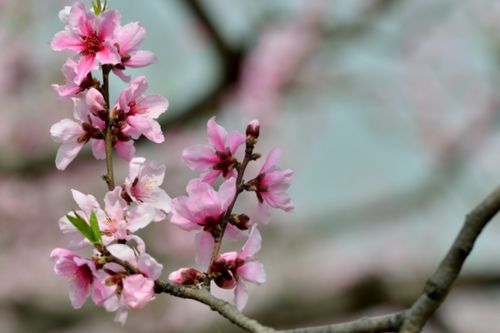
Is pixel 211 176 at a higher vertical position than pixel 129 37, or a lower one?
lower

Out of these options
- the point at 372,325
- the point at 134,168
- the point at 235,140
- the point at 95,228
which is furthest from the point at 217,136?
the point at 372,325

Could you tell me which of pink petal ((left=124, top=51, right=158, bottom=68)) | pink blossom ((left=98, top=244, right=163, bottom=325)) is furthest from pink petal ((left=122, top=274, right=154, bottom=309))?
pink petal ((left=124, top=51, right=158, bottom=68))

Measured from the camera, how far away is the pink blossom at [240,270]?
108 centimetres

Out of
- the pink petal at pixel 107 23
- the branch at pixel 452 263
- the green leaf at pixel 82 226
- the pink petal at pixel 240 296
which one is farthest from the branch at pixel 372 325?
the pink petal at pixel 107 23

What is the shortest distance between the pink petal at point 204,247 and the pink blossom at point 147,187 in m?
0.06

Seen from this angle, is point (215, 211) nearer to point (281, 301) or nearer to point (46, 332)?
point (281, 301)

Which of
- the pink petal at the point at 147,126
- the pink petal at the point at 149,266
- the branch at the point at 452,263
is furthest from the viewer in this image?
the pink petal at the point at 147,126

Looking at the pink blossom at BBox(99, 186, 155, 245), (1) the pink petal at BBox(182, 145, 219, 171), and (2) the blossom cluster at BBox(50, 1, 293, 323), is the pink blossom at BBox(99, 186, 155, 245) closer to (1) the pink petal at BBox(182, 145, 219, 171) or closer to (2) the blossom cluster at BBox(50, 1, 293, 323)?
(2) the blossom cluster at BBox(50, 1, 293, 323)

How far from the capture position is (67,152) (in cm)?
112

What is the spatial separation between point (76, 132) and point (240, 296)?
337 mm

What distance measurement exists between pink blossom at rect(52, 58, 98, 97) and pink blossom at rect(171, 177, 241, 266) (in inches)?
8.4

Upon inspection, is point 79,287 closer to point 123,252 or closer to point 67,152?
point 123,252

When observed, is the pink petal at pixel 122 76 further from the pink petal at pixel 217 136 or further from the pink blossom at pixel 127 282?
the pink blossom at pixel 127 282

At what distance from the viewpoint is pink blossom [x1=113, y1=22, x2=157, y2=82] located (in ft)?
3.65
